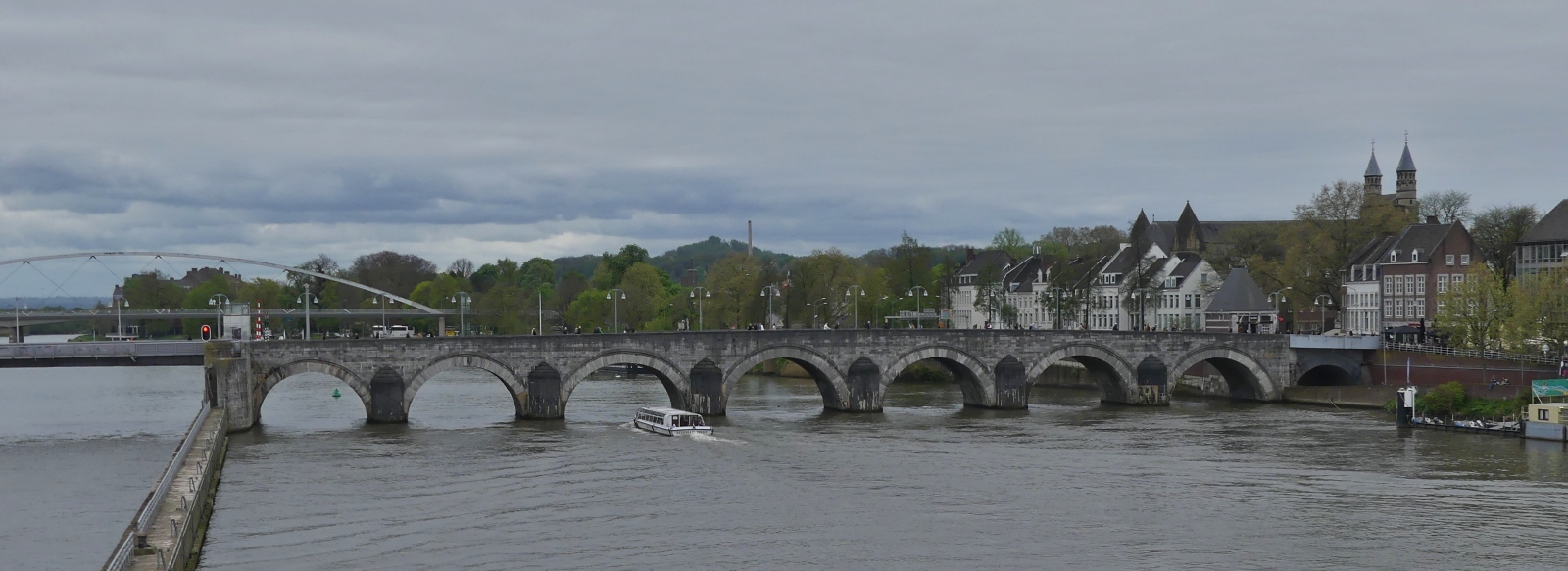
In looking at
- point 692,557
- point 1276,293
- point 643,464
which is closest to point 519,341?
point 643,464

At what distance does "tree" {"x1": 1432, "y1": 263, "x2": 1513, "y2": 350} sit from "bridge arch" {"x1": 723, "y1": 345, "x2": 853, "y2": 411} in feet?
101

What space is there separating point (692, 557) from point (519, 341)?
A: 103 feet

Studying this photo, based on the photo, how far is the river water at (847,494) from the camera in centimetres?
3653

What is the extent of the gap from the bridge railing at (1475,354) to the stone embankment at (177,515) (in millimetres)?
55684

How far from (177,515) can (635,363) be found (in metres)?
33.6

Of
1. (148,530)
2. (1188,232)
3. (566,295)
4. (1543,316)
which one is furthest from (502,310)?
(148,530)

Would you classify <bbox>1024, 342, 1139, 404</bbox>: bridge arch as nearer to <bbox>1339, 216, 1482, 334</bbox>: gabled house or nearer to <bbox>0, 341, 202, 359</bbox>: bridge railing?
<bbox>1339, 216, 1482, 334</bbox>: gabled house

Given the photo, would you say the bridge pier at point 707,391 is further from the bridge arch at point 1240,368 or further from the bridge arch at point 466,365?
the bridge arch at point 1240,368

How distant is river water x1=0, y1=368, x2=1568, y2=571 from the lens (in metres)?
36.5

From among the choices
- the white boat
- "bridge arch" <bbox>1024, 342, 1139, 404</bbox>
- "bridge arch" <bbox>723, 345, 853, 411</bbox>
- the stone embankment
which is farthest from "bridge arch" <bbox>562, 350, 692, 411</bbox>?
the stone embankment

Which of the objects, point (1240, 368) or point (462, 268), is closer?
point (1240, 368)

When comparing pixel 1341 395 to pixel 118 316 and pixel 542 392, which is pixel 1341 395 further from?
pixel 118 316

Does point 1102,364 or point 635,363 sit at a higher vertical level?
point 635,363

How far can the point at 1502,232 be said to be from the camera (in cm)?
10344
